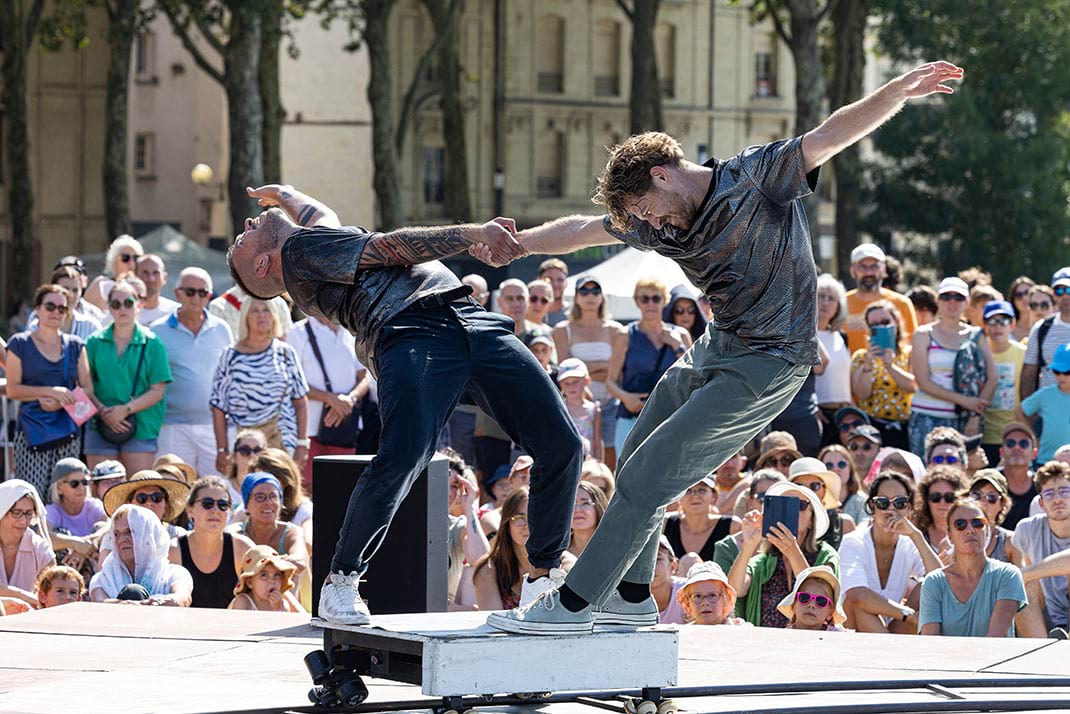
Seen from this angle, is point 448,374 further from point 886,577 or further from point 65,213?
point 65,213

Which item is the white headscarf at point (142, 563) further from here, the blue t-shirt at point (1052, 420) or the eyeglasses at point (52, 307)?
the blue t-shirt at point (1052, 420)

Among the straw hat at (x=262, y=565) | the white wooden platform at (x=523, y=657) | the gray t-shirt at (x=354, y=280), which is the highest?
the gray t-shirt at (x=354, y=280)

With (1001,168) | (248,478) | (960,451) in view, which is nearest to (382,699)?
(248,478)

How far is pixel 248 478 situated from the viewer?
9773 mm

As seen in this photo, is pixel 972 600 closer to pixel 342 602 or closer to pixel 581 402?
pixel 342 602

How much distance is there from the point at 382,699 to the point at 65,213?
43.8 meters

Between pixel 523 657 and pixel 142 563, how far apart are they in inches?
156

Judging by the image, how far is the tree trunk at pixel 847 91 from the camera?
3716cm

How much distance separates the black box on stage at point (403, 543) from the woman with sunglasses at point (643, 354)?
5173mm

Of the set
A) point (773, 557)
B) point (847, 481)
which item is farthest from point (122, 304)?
point (773, 557)

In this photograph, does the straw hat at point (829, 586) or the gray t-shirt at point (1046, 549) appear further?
the gray t-shirt at point (1046, 549)

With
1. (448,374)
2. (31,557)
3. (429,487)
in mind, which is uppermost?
(448,374)

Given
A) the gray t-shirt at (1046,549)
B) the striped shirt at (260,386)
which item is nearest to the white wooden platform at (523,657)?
the gray t-shirt at (1046,549)

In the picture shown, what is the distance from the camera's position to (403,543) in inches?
285
